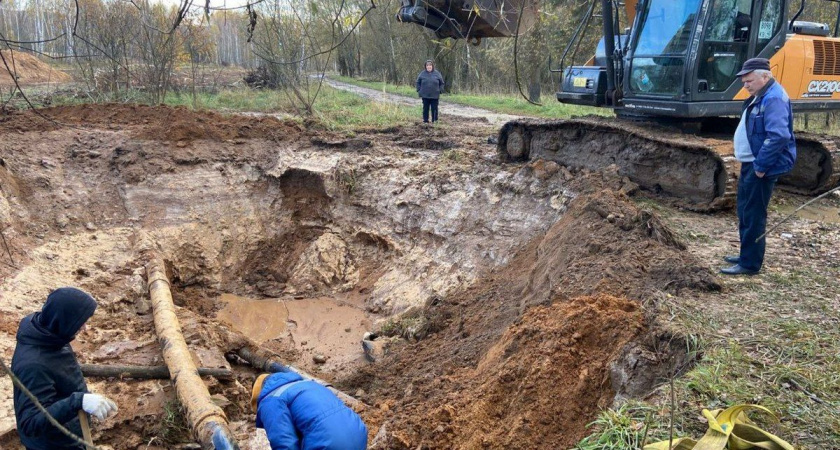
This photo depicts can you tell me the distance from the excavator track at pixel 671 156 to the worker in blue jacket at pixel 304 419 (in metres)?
5.26

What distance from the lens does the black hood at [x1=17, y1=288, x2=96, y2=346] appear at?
11.3 ft

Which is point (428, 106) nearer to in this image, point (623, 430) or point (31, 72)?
point (623, 430)

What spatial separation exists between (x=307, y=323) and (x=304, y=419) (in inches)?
197

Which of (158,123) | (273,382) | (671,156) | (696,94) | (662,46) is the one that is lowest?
(273,382)

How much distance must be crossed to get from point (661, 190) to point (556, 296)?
3441 mm

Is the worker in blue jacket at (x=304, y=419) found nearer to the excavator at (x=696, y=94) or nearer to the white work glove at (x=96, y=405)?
the white work glove at (x=96, y=405)

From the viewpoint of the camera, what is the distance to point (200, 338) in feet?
21.9

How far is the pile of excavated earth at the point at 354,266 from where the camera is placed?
4.25 m

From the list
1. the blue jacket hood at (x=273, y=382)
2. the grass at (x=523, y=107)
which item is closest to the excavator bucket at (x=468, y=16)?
the blue jacket hood at (x=273, y=382)

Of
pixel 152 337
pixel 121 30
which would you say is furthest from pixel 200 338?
pixel 121 30

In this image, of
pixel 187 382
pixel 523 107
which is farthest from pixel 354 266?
pixel 523 107

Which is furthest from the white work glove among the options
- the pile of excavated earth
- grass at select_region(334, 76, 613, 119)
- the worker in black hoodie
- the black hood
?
grass at select_region(334, 76, 613, 119)

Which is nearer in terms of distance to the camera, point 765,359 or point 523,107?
point 765,359

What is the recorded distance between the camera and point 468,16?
443 centimetres
